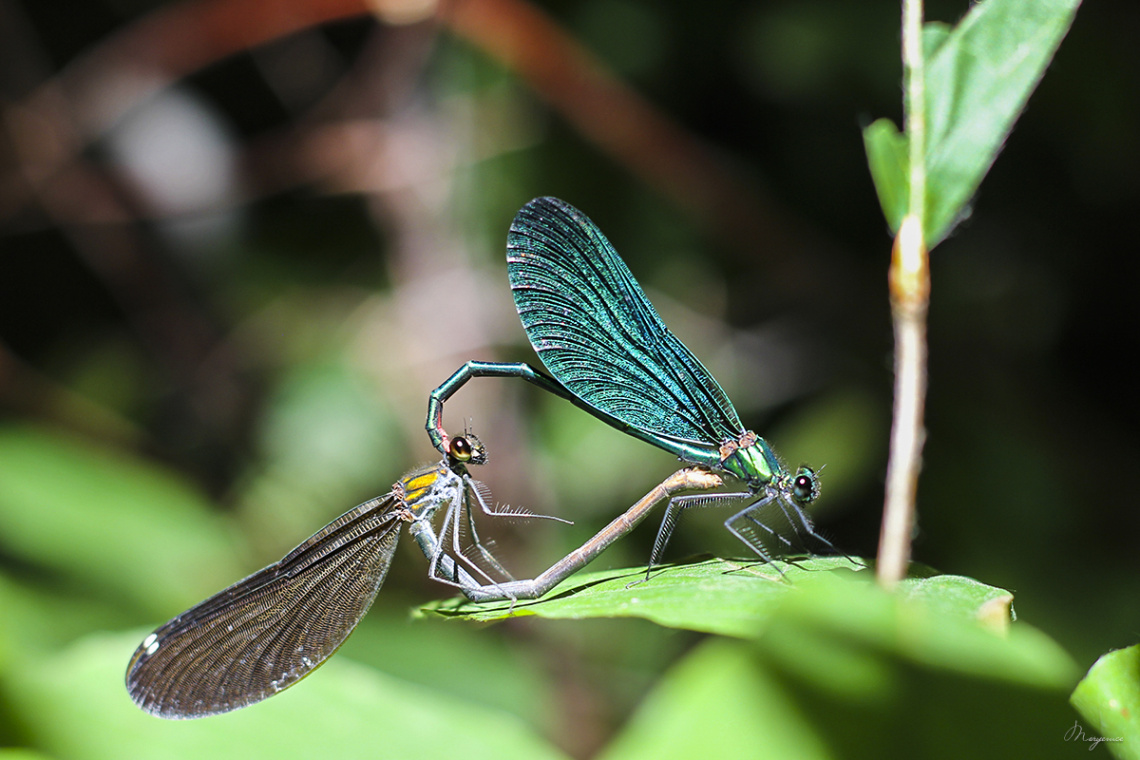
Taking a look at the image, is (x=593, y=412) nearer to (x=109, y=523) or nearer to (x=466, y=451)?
(x=466, y=451)

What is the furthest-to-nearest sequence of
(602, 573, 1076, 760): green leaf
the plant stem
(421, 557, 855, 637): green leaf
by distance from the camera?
(421, 557, 855, 637): green leaf, the plant stem, (602, 573, 1076, 760): green leaf

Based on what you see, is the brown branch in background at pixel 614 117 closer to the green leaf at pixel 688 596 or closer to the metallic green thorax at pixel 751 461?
the metallic green thorax at pixel 751 461

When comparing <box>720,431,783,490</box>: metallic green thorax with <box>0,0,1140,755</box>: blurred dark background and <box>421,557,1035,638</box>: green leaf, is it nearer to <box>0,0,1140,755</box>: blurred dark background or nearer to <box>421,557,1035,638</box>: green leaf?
<box>421,557,1035,638</box>: green leaf

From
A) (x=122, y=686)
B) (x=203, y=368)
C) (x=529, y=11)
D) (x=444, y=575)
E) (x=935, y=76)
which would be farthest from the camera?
(x=203, y=368)

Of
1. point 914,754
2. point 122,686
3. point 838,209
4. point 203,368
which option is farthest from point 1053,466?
point 203,368

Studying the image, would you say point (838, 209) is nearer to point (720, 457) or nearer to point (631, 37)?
point (631, 37)

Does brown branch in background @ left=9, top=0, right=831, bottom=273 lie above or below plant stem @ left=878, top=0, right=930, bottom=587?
above

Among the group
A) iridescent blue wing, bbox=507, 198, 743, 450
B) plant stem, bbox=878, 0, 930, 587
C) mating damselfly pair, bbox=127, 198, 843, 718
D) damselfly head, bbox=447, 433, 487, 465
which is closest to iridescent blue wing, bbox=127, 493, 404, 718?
mating damselfly pair, bbox=127, 198, 843, 718
